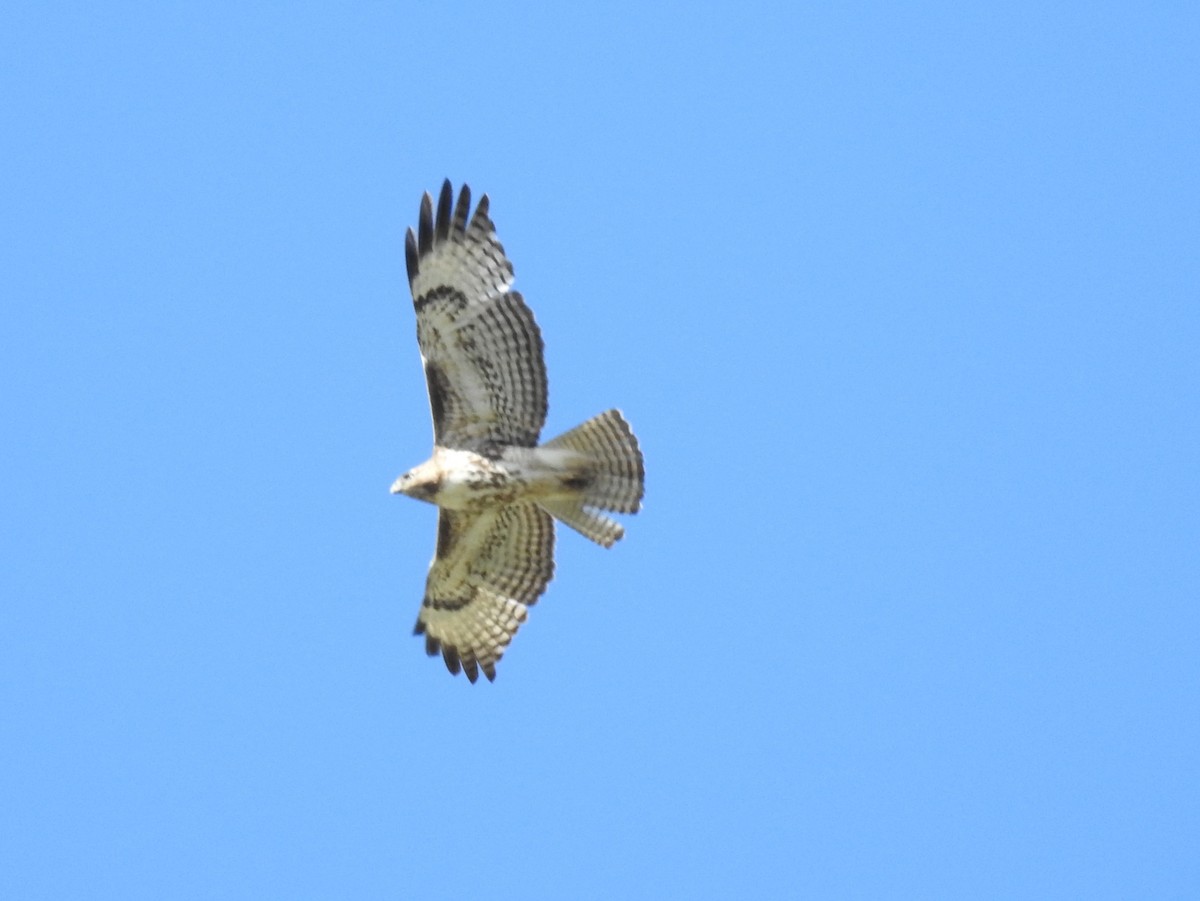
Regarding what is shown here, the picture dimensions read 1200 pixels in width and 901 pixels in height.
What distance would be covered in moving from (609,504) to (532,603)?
3.79 ft

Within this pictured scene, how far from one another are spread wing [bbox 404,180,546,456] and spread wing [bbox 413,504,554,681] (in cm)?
77

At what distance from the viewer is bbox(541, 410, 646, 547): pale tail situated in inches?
456

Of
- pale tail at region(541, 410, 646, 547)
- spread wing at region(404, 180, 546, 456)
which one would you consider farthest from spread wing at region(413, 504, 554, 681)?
spread wing at region(404, 180, 546, 456)

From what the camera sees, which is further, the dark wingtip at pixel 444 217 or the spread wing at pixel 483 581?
the spread wing at pixel 483 581

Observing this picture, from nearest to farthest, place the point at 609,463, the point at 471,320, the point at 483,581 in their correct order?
the point at 471,320
the point at 609,463
the point at 483,581

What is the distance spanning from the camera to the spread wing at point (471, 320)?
1145cm

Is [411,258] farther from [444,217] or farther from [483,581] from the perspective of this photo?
[483,581]

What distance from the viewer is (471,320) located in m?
11.5

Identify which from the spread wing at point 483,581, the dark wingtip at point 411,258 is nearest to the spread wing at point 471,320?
the dark wingtip at point 411,258

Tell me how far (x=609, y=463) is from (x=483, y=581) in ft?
4.58

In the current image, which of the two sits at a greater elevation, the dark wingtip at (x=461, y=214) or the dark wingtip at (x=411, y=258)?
the dark wingtip at (x=461, y=214)

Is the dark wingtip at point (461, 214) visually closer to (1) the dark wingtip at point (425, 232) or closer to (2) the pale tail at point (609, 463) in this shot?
(1) the dark wingtip at point (425, 232)

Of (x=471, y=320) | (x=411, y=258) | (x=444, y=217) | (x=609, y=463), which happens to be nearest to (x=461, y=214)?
(x=444, y=217)

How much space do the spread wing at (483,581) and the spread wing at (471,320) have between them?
2.53 feet
